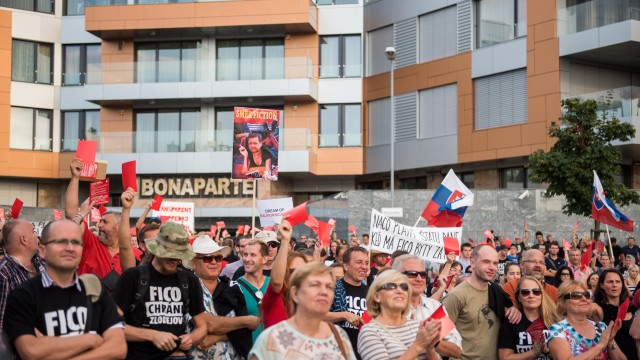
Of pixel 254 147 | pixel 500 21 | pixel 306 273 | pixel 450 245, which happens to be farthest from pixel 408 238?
pixel 500 21

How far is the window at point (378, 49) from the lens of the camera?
139 feet

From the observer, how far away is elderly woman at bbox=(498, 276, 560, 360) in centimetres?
833

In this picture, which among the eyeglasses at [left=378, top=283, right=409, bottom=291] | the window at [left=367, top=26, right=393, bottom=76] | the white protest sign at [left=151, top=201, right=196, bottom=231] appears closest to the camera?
the eyeglasses at [left=378, top=283, right=409, bottom=291]

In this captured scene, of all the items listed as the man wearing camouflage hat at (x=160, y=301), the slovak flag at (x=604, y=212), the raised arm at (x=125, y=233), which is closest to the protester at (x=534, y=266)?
the man wearing camouflage hat at (x=160, y=301)

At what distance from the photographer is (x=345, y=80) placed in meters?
43.5

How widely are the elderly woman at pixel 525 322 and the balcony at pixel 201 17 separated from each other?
34.3 metres

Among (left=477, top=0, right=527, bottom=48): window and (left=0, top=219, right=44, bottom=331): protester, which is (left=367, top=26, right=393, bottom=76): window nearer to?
(left=477, top=0, right=527, bottom=48): window

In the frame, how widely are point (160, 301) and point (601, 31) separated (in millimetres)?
28537

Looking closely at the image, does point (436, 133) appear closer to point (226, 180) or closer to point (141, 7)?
point (226, 180)

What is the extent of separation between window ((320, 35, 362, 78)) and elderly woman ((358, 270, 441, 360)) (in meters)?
37.4

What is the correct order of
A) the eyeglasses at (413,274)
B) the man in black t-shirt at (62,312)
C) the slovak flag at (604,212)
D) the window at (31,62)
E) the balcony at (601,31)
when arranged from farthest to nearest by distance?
the window at (31,62), the balcony at (601,31), the slovak flag at (604,212), the eyeglasses at (413,274), the man in black t-shirt at (62,312)

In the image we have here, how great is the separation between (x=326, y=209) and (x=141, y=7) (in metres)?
15.8

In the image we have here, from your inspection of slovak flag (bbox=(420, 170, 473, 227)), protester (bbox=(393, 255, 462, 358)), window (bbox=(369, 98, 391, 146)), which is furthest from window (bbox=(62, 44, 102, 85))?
protester (bbox=(393, 255, 462, 358))

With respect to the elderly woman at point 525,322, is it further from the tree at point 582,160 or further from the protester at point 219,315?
the tree at point 582,160
